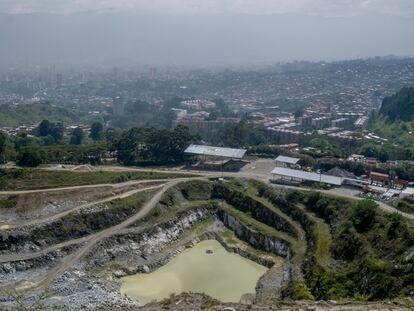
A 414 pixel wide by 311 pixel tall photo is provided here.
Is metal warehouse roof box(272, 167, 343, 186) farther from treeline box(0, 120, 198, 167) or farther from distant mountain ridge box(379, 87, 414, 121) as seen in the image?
distant mountain ridge box(379, 87, 414, 121)

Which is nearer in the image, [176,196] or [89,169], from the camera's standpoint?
[176,196]

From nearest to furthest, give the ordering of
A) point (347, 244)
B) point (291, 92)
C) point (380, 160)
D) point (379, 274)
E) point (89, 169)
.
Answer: point (379, 274)
point (347, 244)
point (89, 169)
point (380, 160)
point (291, 92)

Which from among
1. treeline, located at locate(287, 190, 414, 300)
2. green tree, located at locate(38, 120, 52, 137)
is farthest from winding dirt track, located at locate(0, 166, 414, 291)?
green tree, located at locate(38, 120, 52, 137)

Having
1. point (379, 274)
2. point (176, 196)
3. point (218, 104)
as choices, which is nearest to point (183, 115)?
point (218, 104)

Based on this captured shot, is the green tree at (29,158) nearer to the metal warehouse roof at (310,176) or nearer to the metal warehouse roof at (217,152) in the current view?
the metal warehouse roof at (217,152)

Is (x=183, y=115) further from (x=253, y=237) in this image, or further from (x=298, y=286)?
(x=298, y=286)

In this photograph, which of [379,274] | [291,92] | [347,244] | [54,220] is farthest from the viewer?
[291,92]
